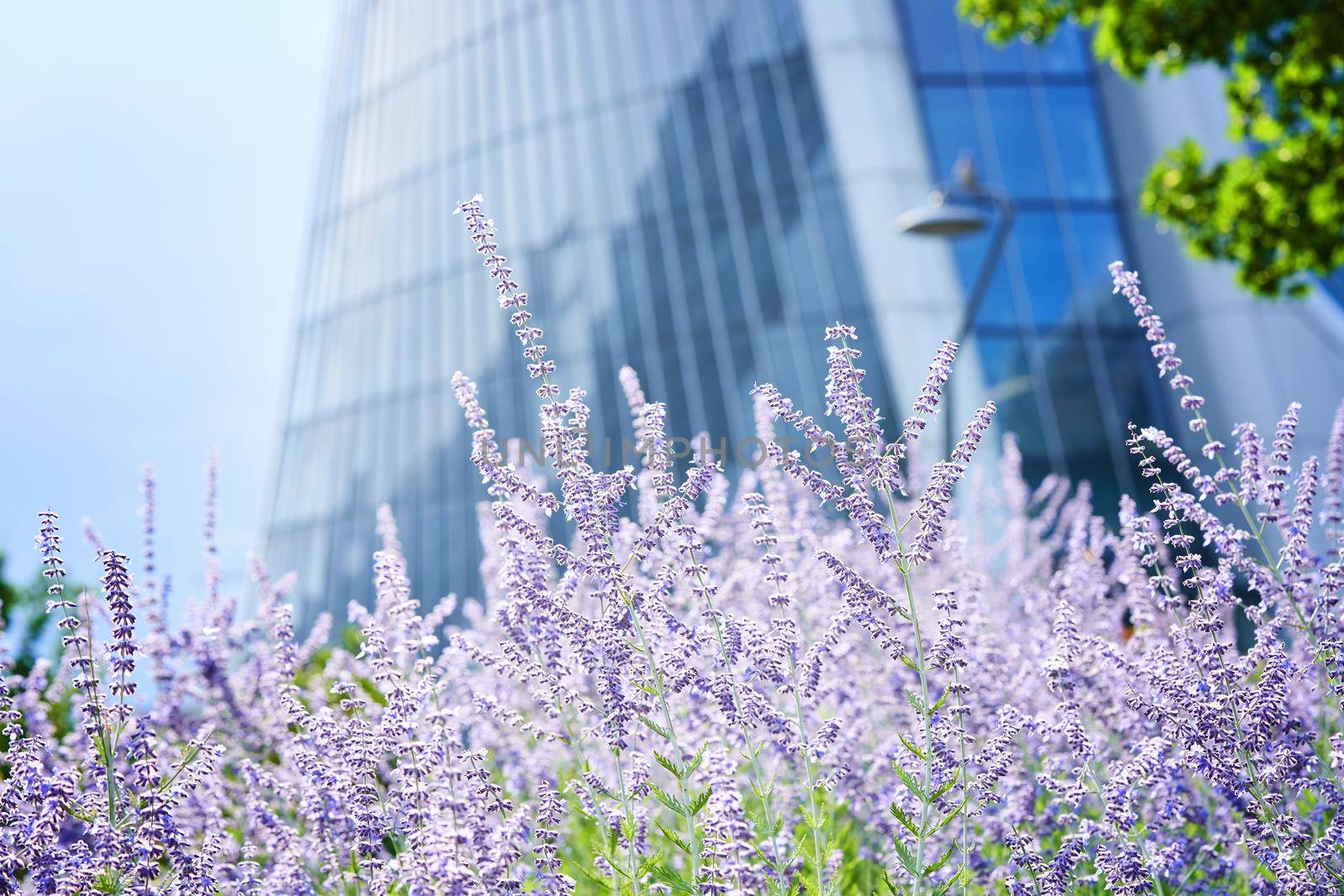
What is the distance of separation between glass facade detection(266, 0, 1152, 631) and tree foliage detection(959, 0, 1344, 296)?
21.6 ft

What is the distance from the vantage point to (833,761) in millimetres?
4117

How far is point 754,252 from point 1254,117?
914 centimetres

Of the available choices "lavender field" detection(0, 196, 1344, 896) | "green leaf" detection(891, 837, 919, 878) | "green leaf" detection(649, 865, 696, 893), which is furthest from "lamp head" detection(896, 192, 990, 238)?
"green leaf" detection(649, 865, 696, 893)

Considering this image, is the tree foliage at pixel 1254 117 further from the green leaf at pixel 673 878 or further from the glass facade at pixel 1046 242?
the green leaf at pixel 673 878

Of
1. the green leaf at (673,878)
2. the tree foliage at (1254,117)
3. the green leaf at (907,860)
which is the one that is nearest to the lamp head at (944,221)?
the tree foliage at (1254,117)

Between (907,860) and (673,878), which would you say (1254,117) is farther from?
(673,878)

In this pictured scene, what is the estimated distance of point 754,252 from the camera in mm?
18875

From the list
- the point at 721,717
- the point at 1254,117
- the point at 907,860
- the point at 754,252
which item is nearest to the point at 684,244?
the point at 754,252

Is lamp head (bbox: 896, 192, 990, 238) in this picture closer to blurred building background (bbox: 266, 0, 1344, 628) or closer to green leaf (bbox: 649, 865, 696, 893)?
blurred building background (bbox: 266, 0, 1344, 628)

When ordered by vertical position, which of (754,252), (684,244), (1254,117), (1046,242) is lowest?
(1254,117)

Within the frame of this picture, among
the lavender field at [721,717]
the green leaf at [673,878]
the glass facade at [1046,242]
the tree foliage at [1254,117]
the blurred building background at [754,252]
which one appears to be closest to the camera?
the green leaf at [673,878]

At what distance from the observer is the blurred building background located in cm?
1819

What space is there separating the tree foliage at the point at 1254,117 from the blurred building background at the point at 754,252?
259 inches

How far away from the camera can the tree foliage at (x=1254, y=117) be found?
31.9ft
